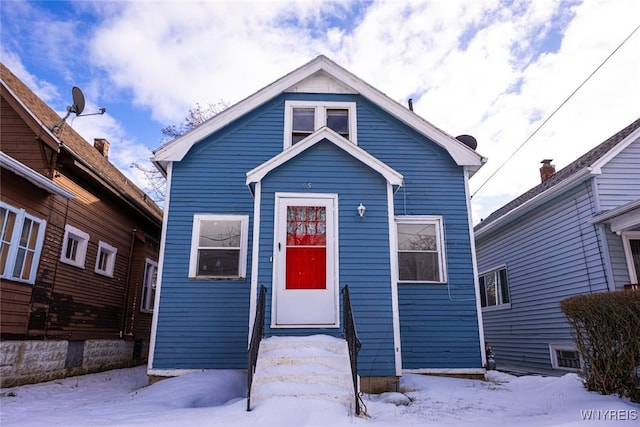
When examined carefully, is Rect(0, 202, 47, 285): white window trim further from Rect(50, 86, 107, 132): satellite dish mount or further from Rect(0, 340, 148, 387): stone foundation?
Rect(50, 86, 107, 132): satellite dish mount

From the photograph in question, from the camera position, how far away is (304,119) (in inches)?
373

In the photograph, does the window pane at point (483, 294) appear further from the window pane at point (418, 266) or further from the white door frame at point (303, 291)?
the white door frame at point (303, 291)

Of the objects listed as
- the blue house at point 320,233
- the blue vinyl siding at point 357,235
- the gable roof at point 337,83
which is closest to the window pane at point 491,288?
the blue house at point 320,233

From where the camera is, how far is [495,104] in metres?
11.7

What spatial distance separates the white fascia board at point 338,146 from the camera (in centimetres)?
720

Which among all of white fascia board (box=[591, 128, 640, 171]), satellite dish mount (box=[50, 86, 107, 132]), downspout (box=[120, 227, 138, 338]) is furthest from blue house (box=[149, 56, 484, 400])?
downspout (box=[120, 227, 138, 338])

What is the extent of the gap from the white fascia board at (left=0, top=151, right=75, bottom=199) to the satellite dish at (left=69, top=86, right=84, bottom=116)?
2263 millimetres

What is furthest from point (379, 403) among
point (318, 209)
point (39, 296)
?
point (39, 296)

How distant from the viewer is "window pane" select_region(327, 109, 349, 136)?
9.47 m

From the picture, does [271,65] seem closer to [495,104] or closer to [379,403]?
[495,104]

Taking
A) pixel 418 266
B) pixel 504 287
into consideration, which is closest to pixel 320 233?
pixel 418 266

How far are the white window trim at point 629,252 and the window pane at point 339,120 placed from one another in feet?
19.4

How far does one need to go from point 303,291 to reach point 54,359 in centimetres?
538

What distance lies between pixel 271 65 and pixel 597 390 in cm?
1072
